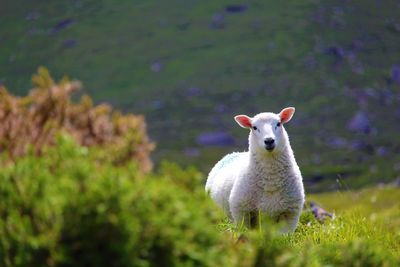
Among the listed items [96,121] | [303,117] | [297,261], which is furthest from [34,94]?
[303,117]

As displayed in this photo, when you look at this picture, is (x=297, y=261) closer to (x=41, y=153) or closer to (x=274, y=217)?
(x=41, y=153)

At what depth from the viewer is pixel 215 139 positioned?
181 meters

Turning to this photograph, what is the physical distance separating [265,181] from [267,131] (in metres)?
1.08

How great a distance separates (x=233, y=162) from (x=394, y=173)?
14747cm

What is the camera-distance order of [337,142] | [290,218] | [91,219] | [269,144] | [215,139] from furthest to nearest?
[215,139]
[337,142]
[269,144]
[290,218]
[91,219]

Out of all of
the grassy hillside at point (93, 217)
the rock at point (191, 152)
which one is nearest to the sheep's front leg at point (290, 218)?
the grassy hillside at point (93, 217)

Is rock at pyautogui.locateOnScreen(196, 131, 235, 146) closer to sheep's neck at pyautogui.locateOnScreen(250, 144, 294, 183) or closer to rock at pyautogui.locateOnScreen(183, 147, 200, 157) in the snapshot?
rock at pyautogui.locateOnScreen(183, 147, 200, 157)

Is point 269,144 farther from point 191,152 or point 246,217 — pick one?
point 191,152

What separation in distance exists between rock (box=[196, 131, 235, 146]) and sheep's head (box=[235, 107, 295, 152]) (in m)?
167

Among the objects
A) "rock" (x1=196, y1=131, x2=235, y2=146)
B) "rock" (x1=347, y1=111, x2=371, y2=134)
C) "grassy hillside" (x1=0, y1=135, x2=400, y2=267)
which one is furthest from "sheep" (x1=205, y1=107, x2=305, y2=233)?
"rock" (x1=347, y1=111, x2=371, y2=134)

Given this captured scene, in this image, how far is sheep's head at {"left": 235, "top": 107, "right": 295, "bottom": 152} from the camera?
1150 centimetres

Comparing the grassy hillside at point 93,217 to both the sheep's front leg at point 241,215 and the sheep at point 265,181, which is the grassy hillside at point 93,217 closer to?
the sheep at point 265,181

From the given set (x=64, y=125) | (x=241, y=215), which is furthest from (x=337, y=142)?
(x=64, y=125)

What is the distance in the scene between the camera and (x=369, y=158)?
16150 cm
